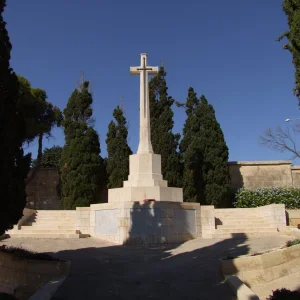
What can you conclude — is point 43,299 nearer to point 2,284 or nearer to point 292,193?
point 2,284

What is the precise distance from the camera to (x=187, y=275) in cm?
714

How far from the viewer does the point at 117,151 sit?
19.5 m

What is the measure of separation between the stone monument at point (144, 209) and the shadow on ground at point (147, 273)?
33.6 inches

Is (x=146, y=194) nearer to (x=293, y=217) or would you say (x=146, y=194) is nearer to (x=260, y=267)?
(x=260, y=267)

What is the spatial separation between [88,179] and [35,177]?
3854 millimetres

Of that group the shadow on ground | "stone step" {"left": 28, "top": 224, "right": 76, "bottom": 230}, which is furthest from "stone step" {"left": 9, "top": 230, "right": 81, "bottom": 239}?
the shadow on ground

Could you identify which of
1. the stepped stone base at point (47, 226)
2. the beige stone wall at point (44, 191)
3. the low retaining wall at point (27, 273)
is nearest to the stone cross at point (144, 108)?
the stepped stone base at point (47, 226)

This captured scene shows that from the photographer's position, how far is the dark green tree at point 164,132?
18538 millimetres

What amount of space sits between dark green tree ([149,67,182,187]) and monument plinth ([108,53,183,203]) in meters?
4.92

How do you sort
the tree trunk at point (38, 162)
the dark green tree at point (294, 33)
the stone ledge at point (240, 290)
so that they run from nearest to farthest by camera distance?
the stone ledge at point (240, 290) → the dark green tree at point (294, 33) → the tree trunk at point (38, 162)

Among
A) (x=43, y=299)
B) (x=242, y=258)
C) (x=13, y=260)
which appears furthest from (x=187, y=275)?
(x=13, y=260)

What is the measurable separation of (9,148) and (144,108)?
23.9ft

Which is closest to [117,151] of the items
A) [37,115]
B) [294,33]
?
[37,115]

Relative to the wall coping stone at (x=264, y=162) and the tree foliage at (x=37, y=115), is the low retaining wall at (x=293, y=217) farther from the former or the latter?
the tree foliage at (x=37, y=115)
